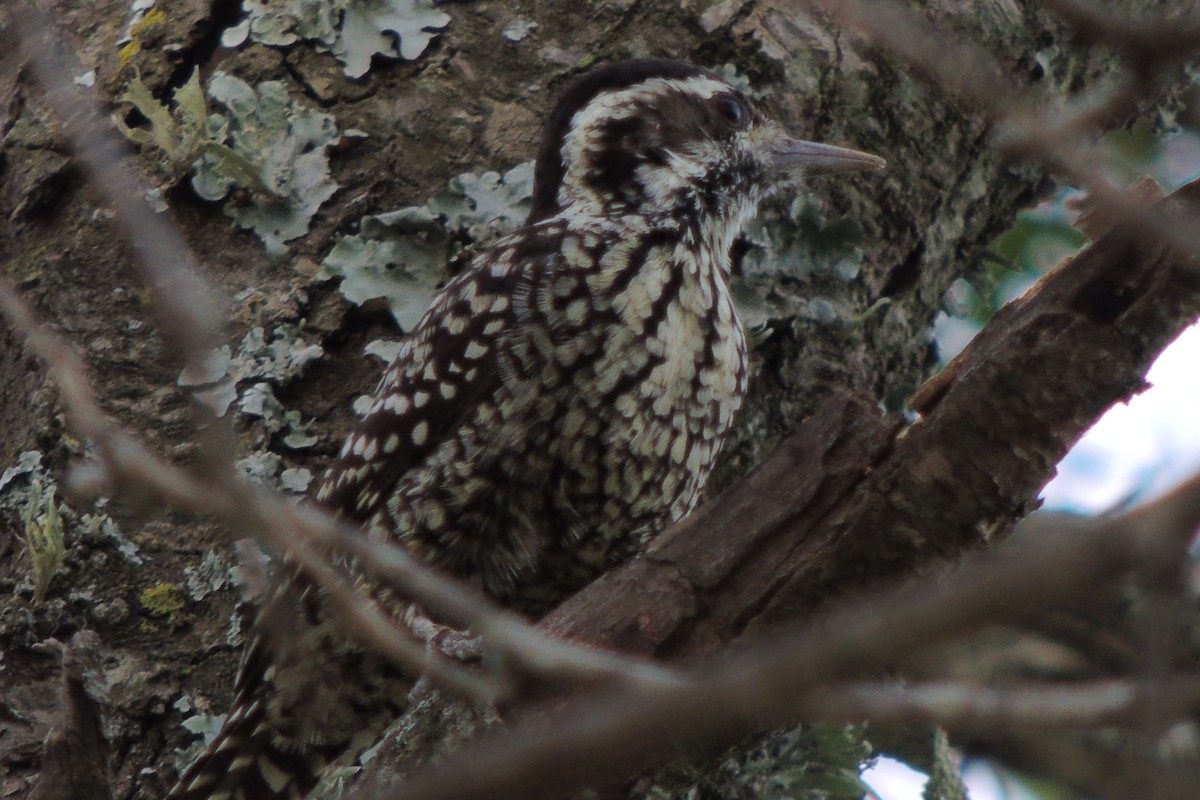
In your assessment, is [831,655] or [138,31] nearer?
[831,655]

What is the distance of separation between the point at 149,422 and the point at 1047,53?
2488 millimetres

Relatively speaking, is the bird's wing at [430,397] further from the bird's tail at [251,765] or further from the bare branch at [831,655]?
the bare branch at [831,655]

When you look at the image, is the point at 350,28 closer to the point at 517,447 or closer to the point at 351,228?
the point at 351,228

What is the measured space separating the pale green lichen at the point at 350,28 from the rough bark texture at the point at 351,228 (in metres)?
0.04

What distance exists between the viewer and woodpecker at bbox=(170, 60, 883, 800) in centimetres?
304

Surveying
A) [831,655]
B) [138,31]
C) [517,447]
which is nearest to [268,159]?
[138,31]

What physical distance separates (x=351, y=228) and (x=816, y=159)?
45.2 inches

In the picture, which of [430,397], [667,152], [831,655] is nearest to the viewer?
[831,655]

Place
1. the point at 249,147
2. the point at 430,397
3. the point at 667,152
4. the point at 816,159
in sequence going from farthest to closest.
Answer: the point at 667,152, the point at 816,159, the point at 249,147, the point at 430,397

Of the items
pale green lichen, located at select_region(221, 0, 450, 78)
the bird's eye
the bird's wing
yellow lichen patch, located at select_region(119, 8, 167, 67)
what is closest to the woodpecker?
the bird's wing

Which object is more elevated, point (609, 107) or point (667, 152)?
point (609, 107)

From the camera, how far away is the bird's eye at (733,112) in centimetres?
367

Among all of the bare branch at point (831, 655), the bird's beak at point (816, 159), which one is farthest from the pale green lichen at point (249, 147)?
the bare branch at point (831, 655)

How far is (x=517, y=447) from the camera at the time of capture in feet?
9.98
